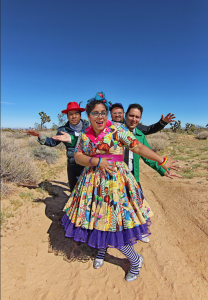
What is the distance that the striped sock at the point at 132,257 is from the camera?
205 centimetres

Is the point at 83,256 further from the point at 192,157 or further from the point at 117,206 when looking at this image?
the point at 192,157

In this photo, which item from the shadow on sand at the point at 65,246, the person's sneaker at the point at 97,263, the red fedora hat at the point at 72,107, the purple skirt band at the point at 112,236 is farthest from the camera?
the red fedora hat at the point at 72,107

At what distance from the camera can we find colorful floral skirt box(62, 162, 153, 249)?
75.8 inches

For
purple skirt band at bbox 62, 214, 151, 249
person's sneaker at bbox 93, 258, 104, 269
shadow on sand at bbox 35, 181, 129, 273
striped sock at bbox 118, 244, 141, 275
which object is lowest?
shadow on sand at bbox 35, 181, 129, 273

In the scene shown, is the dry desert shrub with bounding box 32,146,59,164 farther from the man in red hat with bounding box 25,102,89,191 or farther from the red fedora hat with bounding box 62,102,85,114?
the red fedora hat with bounding box 62,102,85,114

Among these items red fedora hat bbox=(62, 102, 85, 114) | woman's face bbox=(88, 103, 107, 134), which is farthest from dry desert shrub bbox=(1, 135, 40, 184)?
woman's face bbox=(88, 103, 107, 134)

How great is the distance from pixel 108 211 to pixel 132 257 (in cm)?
79

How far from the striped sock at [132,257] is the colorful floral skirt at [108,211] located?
180 mm

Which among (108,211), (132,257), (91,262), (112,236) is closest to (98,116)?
(108,211)

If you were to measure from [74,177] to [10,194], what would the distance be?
1.73 meters

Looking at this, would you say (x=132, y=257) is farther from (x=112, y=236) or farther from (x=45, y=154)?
(x=45, y=154)

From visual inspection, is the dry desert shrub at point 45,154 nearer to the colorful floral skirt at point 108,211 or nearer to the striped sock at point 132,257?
the colorful floral skirt at point 108,211

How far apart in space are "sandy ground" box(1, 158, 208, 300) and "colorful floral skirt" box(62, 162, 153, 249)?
2.57 ft

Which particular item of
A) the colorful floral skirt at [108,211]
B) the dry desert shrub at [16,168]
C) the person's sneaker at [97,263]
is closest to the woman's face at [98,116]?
the colorful floral skirt at [108,211]
